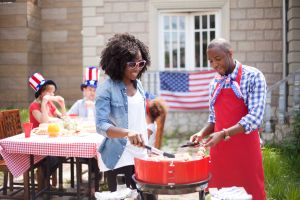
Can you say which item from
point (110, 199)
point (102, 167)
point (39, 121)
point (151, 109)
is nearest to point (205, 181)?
point (110, 199)

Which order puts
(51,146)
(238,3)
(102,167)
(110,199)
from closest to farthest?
(110,199), (102,167), (51,146), (238,3)

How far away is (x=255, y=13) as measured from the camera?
10336 millimetres

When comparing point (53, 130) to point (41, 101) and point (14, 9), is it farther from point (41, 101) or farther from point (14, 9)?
point (14, 9)

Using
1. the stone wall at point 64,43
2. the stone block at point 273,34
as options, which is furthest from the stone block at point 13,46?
the stone block at point 273,34

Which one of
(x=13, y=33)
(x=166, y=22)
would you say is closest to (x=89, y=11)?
(x=166, y=22)

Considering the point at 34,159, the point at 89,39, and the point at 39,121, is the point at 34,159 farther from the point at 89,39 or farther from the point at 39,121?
the point at 89,39

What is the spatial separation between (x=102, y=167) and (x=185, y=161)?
905 millimetres

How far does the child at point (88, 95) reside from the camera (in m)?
6.56

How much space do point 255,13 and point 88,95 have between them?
5213 millimetres

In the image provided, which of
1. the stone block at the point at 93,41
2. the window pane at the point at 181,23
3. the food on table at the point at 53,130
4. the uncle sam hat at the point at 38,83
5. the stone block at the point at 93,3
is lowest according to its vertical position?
the food on table at the point at 53,130

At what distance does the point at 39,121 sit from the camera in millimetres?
5922

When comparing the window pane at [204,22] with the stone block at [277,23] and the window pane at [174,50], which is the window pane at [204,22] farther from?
the stone block at [277,23]

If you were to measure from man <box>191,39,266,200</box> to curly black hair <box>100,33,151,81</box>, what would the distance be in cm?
50

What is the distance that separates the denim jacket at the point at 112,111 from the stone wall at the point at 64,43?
10717mm
